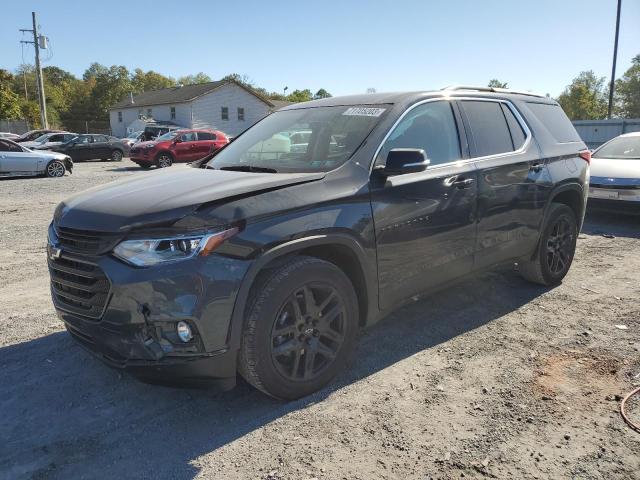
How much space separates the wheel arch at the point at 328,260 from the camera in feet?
9.28

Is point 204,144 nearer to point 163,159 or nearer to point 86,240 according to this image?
point 163,159

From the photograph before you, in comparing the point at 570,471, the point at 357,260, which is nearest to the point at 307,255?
the point at 357,260

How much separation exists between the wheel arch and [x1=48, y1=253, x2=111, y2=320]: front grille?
72 cm

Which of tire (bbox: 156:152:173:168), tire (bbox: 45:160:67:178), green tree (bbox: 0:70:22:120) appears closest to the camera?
tire (bbox: 45:160:67:178)

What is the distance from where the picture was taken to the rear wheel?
17467 millimetres

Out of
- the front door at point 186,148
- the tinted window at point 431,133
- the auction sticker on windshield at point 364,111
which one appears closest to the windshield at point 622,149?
the tinted window at point 431,133

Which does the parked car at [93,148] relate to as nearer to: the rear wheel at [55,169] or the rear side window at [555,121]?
the rear wheel at [55,169]

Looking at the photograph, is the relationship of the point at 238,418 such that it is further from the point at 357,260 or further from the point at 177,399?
the point at 357,260

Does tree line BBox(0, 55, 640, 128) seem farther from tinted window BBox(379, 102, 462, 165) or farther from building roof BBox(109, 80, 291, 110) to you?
tinted window BBox(379, 102, 462, 165)

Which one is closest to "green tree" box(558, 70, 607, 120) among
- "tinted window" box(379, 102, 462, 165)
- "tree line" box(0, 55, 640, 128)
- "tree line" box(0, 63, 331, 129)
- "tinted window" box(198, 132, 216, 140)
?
"tree line" box(0, 55, 640, 128)

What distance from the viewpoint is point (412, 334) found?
428cm

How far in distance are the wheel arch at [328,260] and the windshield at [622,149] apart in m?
8.31

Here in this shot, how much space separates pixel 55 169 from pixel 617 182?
16576 millimetres

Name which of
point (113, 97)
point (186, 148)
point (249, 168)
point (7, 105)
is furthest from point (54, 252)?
point (113, 97)
